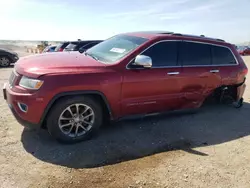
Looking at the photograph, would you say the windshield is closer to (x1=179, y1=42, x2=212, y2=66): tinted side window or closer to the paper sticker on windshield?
the paper sticker on windshield

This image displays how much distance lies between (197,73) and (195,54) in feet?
1.34

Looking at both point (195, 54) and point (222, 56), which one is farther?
point (222, 56)

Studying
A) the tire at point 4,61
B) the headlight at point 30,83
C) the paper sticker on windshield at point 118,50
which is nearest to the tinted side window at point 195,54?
the paper sticker on windshield at point 118,50

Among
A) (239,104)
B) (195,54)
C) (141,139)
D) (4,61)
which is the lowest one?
(4,61)

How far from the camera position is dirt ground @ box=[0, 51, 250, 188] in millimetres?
3141

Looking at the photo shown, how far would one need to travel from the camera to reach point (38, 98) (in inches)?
140

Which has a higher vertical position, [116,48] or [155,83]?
[116,48]

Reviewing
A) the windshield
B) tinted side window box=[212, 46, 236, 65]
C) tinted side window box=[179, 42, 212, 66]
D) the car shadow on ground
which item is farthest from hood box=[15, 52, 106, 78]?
tinted side window box=[212, 46, 236, 65]

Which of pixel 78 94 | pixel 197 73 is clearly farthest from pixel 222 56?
pixel 78 94

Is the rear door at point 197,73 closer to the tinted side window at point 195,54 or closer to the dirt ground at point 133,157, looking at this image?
the tinted side window at point 195,54

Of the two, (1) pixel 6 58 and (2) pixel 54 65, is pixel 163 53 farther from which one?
(1) pixel 6 58

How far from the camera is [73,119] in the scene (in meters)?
3.97

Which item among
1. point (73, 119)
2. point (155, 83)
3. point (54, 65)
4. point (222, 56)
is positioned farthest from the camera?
point (222, 56)

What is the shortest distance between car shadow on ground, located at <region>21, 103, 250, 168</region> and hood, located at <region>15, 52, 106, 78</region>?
1.12 meters
